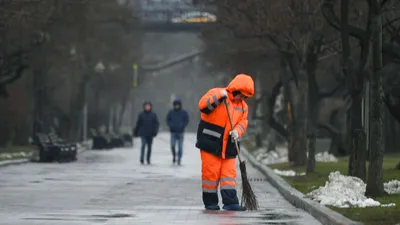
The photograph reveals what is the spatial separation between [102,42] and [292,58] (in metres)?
34.0

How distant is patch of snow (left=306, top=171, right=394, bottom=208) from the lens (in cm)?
1897

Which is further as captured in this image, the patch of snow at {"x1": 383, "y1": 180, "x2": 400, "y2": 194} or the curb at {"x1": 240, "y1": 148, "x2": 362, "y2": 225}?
the patch of snow at {"x1": 383, "y1": 180, "x2": 400, "y2": 194}

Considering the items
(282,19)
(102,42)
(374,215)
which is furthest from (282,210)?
(102,42)

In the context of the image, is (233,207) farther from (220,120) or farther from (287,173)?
(287,173)

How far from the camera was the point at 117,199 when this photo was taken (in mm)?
23125

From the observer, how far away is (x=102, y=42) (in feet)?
239

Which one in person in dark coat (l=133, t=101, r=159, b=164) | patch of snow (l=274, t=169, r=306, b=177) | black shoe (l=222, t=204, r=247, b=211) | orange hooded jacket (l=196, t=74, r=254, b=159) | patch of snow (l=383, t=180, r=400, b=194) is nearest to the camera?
orange hooded jacket (l=196, t=74, r=254, b=159)

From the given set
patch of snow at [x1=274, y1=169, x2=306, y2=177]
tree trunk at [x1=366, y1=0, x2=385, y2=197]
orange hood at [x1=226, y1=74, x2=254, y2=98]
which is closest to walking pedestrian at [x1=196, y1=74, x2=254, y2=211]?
orange hood at [x1=226, y1=74, x2=254, y2=98]

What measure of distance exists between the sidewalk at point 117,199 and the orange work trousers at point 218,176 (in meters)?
0.35

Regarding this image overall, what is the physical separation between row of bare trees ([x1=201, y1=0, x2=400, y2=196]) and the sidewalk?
5.84 feet

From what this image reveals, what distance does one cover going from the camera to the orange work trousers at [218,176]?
19609 mm

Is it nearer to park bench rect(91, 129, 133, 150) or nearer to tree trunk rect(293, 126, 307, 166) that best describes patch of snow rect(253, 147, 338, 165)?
tree trunk rect(293, 126, 307, 166)

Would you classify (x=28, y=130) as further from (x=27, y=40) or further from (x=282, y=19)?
(x=282, y=19)

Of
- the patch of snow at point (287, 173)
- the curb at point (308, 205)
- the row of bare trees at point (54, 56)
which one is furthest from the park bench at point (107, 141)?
the curb at point (308, 205)
